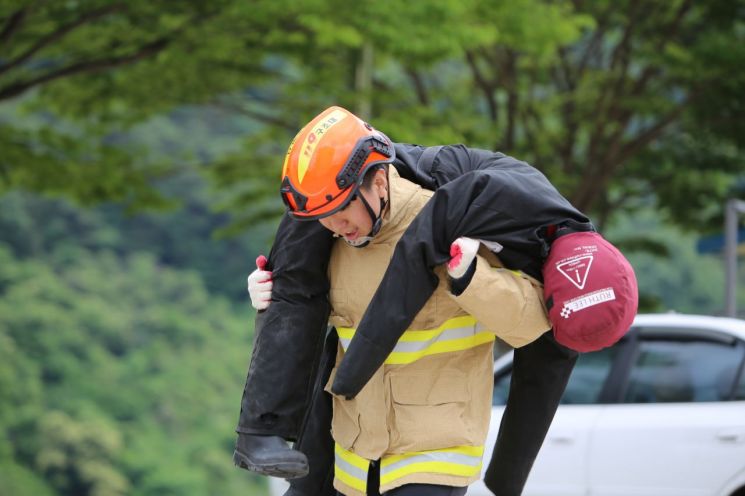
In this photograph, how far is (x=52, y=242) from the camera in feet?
166

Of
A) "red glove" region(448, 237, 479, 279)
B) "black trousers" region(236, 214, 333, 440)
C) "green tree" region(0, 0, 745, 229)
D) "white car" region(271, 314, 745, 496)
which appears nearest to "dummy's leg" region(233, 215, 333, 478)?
"black trousers" region(236, 214, 333, 440)

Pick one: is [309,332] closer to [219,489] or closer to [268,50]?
[268,50]

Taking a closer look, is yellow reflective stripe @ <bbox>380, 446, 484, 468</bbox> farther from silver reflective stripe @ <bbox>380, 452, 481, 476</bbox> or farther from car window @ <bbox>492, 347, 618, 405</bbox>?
car window @ <bbox>492, 347, 618, 405</bbox>

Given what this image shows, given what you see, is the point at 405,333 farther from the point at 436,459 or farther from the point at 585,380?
the point at 585,380

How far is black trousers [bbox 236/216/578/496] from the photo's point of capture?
9.07 feet

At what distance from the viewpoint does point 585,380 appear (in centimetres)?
677

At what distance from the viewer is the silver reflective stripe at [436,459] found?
2.68 meters

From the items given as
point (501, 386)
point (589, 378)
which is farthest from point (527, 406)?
point (589, 378)

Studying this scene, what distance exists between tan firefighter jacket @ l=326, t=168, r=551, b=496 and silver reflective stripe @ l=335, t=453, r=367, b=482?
0.9 inches

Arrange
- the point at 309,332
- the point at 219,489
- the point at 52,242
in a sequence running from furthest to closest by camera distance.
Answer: the point at 52,242
the point at 219,489
the point at 309,332

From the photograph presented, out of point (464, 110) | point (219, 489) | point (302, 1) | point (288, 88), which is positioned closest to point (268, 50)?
point (288, 88)

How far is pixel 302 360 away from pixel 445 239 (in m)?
0.48

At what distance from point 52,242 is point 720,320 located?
46796 mm

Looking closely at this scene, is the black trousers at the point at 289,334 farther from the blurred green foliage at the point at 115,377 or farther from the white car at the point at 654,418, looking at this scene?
the blurred green foliage at the point at 115,377
